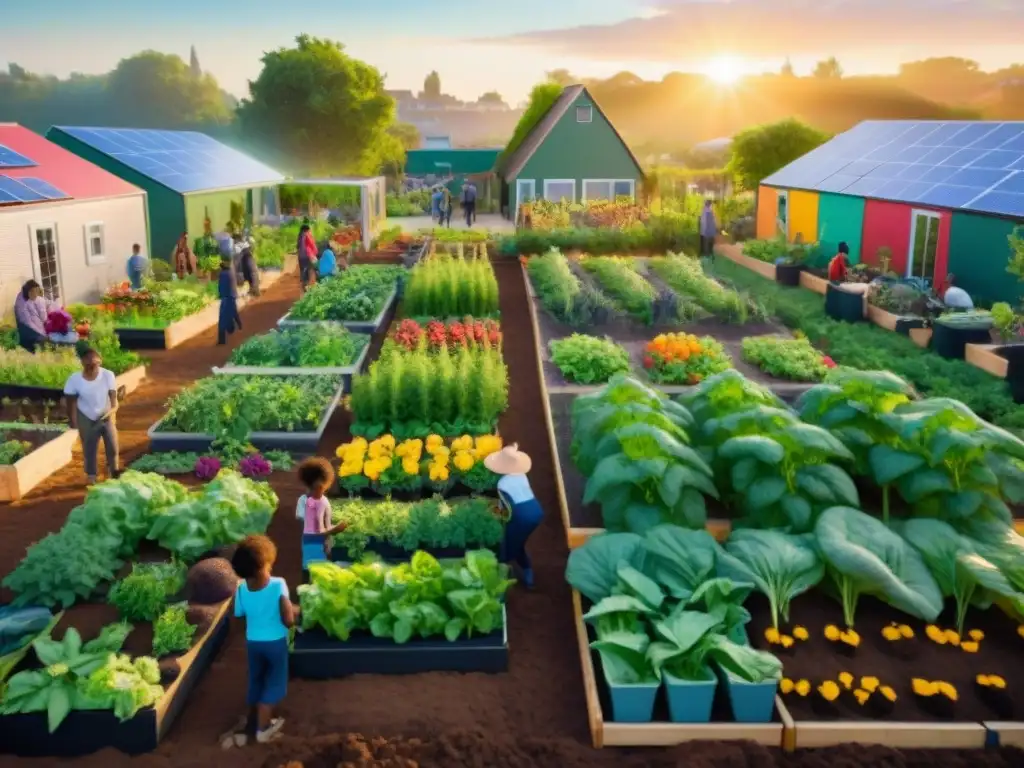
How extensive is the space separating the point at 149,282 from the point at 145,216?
328cm

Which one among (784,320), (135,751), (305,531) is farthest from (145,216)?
→ (135,751)

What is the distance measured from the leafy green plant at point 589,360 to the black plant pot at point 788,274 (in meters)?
8.99

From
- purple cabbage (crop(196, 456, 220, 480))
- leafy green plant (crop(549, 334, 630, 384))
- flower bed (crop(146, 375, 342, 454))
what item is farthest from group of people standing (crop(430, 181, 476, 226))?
purple cabbage (crop(196, 456, 220, 480))

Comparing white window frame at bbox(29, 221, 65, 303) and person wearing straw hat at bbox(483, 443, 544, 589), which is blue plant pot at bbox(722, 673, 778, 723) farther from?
white window frame at bbox(29, 221, 65, 303)

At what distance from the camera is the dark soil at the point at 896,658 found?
4961 millimetres

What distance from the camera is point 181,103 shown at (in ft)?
378

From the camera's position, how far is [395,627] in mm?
5539

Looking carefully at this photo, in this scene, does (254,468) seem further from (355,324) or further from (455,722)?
(355,324)

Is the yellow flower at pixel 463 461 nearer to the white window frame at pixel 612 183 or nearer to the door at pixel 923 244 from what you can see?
the door at pixel 923 244

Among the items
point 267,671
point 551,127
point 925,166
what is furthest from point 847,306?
point 551,127

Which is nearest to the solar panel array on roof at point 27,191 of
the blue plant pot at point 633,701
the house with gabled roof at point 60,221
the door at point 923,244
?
the house with gabled roof at point 60,221

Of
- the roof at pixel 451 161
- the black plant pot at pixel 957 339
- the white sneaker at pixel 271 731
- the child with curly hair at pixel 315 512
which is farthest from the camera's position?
the roof at pixel 451 161

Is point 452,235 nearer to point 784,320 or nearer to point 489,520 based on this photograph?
point 784,320

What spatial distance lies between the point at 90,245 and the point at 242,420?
372 inches
